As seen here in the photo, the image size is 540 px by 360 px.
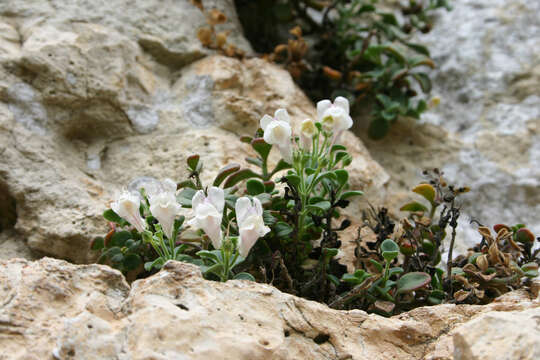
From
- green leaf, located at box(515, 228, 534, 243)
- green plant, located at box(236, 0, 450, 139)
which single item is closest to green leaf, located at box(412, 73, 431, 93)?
green plant, located at box(236, 0, 450, 139)

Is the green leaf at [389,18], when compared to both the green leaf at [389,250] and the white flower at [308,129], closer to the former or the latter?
Result: the white flower at [308,129]

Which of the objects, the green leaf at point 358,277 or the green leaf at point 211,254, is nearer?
the green leaf at point 211,254

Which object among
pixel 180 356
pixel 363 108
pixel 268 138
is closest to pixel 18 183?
pixel 268 138

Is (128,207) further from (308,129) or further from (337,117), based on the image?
(337,117)

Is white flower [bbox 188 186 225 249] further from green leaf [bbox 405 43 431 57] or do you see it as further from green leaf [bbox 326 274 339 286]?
green leaf [bbox 405 43 431 57]

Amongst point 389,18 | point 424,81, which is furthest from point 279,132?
point 389,18

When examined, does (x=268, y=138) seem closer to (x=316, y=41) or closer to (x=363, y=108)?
(x=363, y=108)

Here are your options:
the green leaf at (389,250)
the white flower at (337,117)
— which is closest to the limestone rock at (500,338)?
the green leaf at (389,250)
